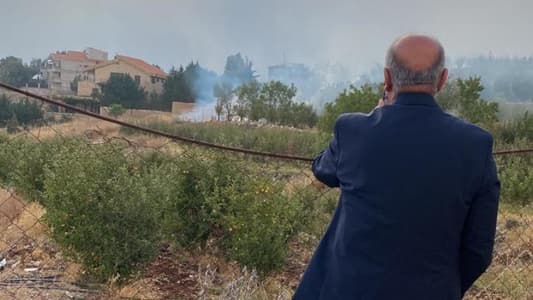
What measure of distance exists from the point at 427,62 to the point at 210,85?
55.8 meters

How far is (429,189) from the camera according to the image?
4.54 ft

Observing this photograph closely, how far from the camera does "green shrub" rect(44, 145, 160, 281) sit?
3.24m

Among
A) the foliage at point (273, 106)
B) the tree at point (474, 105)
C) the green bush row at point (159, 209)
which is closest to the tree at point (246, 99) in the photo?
the foliage at point (273, 106)

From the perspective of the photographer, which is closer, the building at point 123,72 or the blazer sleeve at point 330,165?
the blazer sleeve at point 330,165

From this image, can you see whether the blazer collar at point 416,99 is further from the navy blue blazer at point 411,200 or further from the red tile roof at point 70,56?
the red tile roof at point 70,56

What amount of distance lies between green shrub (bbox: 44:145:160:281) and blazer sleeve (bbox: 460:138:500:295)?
2.27m

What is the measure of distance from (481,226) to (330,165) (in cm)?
47

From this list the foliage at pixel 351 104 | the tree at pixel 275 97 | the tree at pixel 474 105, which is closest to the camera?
the tree at pixel 474 105

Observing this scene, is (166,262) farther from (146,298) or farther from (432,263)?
(432,263)

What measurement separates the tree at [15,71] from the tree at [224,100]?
876 inches

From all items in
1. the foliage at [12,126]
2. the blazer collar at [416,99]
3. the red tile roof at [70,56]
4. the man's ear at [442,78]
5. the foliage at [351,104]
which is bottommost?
the foliage at [12,126]

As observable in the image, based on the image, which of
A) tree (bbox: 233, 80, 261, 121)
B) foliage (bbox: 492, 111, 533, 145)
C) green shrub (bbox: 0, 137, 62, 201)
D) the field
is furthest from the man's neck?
tree (bbox: 233, 80, 261, 121)

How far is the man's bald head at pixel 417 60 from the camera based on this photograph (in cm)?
141

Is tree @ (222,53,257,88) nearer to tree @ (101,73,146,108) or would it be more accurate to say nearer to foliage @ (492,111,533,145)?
tree @ (101,73,146,108)
